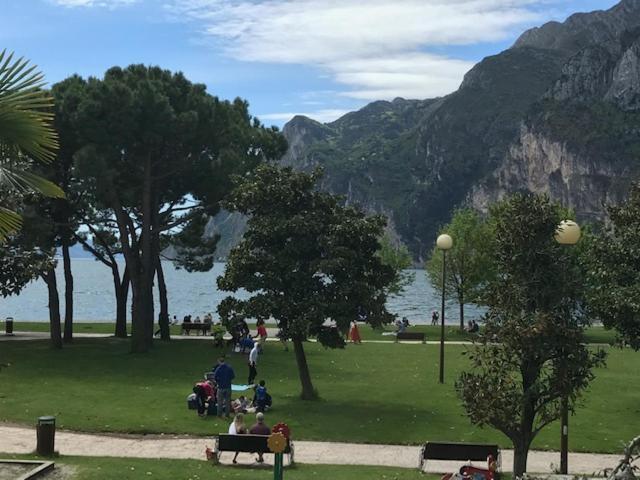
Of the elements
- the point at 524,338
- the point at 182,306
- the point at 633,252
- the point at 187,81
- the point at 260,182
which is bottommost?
the point at 182,306

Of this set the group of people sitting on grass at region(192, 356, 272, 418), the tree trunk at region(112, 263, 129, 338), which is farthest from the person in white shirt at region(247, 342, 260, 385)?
the tree trunk at region(112, 263, 129, 338)

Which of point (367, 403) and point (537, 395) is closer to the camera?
point (537, 395)

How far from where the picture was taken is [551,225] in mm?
13953

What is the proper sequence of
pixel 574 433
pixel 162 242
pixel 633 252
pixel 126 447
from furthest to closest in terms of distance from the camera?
1. pixel 162 242
2. pixel 633 252
3. pixel 574 433
4. pixel 126 447

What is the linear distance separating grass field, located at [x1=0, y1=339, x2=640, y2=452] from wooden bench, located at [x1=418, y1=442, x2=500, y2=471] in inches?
104

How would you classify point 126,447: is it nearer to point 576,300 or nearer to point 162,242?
point 576,300

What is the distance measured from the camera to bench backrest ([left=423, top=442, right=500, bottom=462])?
1595 cm

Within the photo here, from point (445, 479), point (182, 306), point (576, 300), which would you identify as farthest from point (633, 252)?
point (182, 306)

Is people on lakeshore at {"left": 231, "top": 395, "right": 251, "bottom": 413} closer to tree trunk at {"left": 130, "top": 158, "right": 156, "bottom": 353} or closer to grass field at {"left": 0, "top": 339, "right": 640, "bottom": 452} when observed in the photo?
grass field at {"left": 0, "top": 339, "right": 640, "bottom": 452}

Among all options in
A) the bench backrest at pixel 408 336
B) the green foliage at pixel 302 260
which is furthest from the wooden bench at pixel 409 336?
the green foliage at pixel 302 260

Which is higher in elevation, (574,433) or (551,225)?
(551,225)

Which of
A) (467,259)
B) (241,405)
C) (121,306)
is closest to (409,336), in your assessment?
(467,259)

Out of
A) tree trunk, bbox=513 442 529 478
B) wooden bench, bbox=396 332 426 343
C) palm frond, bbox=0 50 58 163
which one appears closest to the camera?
palm frond, bbox=0 50 58 163

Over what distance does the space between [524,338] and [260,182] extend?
489 inches
